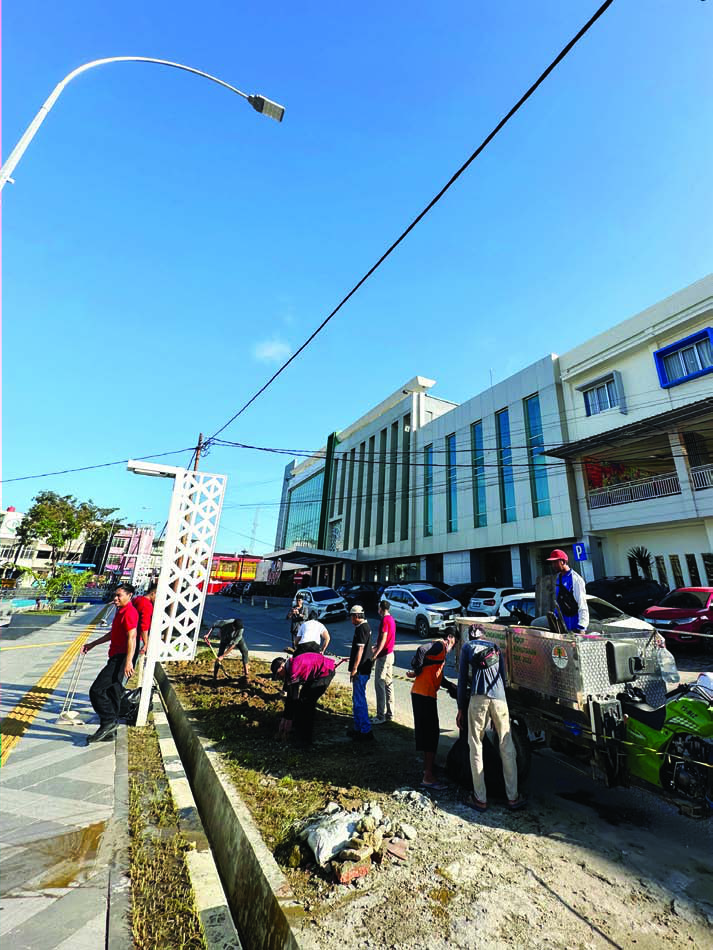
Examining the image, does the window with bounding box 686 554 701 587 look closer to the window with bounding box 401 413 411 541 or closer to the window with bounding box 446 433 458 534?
the window with bounding box 446 433 458 534

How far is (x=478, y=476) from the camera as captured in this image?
2688cm

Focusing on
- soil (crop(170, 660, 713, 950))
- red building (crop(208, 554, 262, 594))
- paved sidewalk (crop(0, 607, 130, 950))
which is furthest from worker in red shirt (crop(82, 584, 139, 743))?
red building (crop(208, 554, 262, 594))

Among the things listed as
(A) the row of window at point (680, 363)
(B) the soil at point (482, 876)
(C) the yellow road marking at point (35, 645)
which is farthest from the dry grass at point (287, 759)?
(A) the row of window at point (680, 363)

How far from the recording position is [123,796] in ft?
13.7

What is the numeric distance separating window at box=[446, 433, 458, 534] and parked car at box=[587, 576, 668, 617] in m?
13.6

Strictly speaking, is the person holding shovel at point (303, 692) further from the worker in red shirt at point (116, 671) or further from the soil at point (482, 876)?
the worker in red shirt at point (116, 671)

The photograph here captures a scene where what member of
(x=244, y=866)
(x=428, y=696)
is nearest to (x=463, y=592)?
(x=428, y=696)

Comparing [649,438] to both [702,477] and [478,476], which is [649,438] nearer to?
[702,477]

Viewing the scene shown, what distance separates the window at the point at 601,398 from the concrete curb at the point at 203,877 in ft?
73.2

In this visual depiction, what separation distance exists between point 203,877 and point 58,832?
4.83 ft

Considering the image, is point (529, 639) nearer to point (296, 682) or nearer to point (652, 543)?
point (296, 682)

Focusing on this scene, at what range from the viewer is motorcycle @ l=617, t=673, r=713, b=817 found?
10.5ft

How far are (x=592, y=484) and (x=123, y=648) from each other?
21.6m

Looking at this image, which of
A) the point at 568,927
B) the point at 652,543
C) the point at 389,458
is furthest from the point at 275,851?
the point at 389,458
